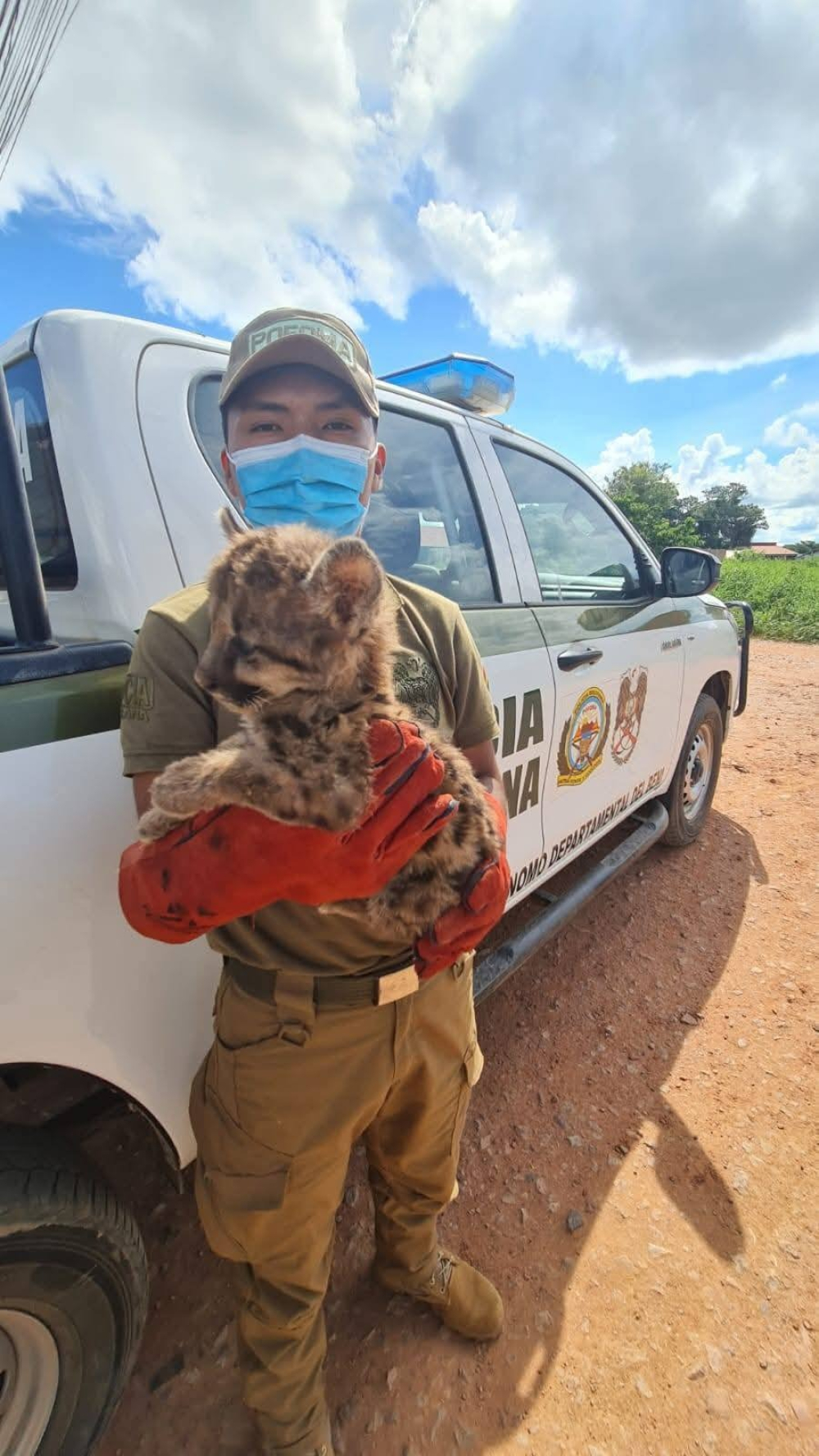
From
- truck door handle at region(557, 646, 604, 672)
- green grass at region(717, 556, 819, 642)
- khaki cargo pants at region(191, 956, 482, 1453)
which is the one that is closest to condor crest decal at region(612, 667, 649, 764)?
truck door handle at region(557, 646, 604, 672)

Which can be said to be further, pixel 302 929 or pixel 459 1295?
pixel 459 1295

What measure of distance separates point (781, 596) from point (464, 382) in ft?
77.1

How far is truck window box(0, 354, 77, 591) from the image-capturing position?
5.03 ft

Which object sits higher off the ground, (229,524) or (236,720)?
(229,524)

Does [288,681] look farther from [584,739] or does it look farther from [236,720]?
[584,739]

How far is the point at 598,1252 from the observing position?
2102mm

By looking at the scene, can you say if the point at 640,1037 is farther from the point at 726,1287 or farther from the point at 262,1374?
the point at 262,1374

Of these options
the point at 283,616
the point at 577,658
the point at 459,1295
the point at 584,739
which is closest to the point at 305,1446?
the point at 459,1295

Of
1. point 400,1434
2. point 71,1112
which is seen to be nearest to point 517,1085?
point 400,1434

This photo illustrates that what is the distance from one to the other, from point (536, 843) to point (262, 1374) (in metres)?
1.75

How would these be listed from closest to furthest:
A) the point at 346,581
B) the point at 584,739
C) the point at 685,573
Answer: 1. the point at 346,581
2. the point at 584,739
3. the point at 685,573

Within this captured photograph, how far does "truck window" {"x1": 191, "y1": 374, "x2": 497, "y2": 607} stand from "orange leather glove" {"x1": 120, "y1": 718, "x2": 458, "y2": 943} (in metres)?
1.34

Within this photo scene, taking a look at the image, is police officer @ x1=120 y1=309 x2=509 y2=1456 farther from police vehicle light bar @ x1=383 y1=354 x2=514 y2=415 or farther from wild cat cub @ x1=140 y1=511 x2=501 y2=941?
police vehicle light bar @ x1=383 y1=354 x2=514 y2=415

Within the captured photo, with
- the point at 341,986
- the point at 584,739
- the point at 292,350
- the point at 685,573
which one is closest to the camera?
the point at 341,986
